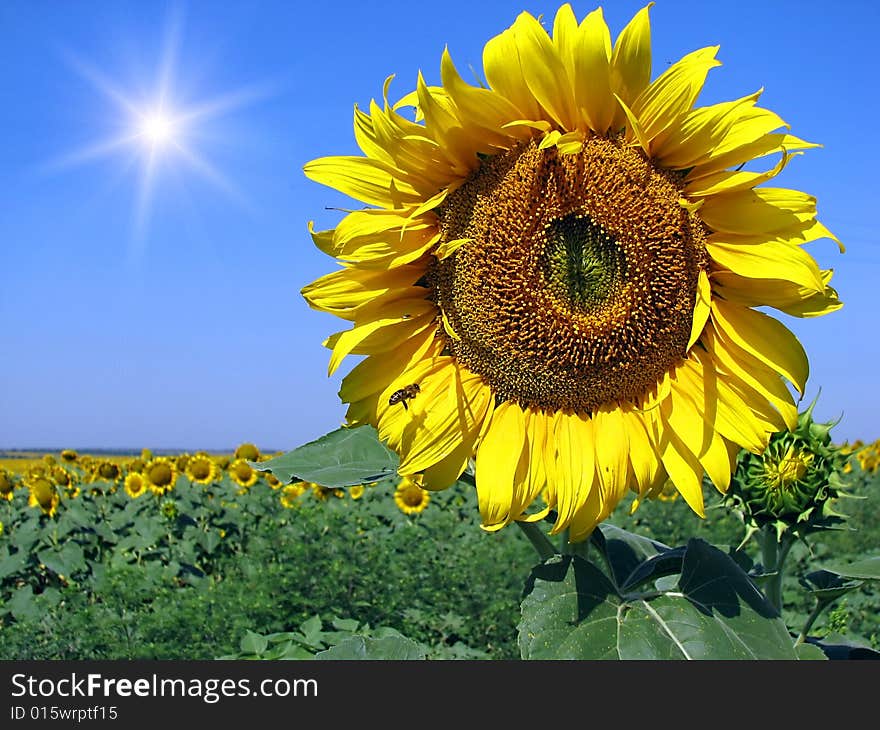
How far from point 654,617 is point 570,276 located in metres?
0.70

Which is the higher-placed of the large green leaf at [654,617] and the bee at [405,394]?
the bee at [405,394]

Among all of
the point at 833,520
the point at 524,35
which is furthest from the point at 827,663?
the point at 524,35

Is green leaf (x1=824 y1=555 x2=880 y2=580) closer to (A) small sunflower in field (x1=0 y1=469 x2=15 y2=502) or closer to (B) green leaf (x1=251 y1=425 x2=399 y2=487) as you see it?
(B) green leaf (x1=251 y1=425 x2=399 y2=487)

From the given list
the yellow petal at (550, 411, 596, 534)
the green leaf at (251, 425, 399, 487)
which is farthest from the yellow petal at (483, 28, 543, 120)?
the green leaf at (251, 425, 399, 487)

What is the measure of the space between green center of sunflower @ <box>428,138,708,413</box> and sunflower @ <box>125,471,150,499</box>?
759 cm

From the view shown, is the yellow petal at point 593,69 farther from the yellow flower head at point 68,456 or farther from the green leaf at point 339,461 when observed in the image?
the yellow flower head at point 68,456

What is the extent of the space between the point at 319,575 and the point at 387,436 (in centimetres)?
428

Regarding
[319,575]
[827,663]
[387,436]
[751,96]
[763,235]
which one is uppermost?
[319,575]

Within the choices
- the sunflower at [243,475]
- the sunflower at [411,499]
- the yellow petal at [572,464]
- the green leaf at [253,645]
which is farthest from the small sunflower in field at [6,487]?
the yellow petal at [572,464]

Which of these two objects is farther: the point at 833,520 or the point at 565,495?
the point at 833,520

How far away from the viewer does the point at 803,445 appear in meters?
2.42

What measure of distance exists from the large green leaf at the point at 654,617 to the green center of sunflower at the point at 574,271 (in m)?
0.36

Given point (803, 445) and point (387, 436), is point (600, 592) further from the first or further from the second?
point (803, 445)

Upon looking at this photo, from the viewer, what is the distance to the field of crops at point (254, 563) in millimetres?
5074
